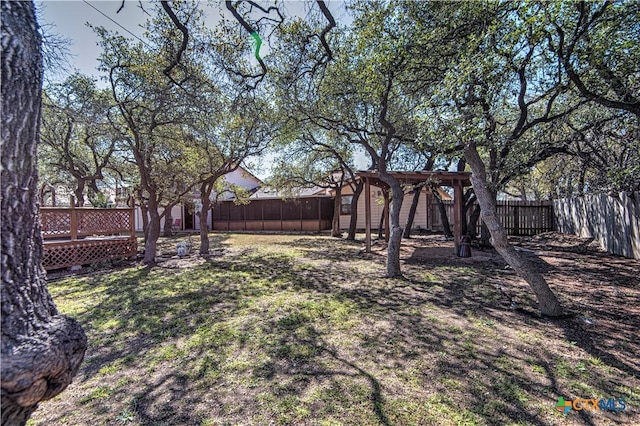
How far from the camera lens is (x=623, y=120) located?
6.06 metres

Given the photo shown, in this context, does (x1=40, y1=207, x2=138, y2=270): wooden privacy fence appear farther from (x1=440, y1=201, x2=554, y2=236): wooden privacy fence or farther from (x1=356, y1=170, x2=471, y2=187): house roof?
(x1=440, y1=201, x2=554, y2=236): wooden privacy fence

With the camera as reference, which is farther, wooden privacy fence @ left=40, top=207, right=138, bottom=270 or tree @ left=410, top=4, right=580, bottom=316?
wooden privacy fence @ left=40, top=207, right=138, bottom=270

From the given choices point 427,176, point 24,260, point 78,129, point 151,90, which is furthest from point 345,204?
point 24,260

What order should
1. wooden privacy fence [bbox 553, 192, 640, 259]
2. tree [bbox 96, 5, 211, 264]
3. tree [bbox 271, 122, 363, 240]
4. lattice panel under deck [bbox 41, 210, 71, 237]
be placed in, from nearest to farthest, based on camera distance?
1. tree [bbox 96, 5, 211, 264]
2. lattice panel under deck [bbox 41, 210, 71, 237]
3. wooden privacy fence [bbox 553, 192, 640, 259]
4. tree [bbox 271, 122, 363, 240]

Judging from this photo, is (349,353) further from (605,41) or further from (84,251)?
(84,251)

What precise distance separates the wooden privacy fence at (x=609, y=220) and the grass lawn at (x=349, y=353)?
2.61 m

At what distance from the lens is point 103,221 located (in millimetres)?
8867

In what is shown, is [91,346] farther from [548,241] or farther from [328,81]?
[548,241]

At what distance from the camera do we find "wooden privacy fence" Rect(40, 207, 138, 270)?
7.54 m

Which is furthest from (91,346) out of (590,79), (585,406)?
(590,79)

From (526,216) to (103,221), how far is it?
16700 mm

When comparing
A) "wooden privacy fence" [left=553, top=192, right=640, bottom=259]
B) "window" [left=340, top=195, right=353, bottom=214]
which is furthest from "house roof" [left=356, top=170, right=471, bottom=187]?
"window" [left=340, top=195, right=353, bottom=214]

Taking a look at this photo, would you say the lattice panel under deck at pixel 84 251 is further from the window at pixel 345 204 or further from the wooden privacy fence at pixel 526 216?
the wooden privacy fence at pixel 526 216

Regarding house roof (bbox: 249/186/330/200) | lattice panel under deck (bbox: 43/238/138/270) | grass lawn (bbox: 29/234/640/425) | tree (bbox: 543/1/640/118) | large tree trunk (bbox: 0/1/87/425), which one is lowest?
grass lawn (bbox: 29/234/640/425)
